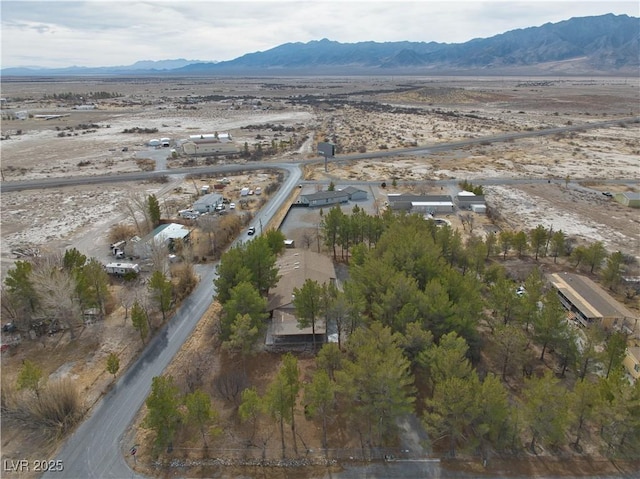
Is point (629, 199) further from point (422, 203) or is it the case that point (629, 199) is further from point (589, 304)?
point (589, 304)

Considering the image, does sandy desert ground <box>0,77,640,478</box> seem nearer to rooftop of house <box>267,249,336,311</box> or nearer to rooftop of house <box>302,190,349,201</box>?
rooftop of house <box>267,249,336,311</box>

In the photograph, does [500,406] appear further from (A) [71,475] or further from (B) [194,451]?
(A) [71,475]

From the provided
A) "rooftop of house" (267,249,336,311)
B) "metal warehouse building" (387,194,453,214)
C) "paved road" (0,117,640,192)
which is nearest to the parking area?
"metal warehouse building" (387,194,453,214)

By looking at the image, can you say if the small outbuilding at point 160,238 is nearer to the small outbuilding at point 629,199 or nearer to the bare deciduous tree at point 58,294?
the bare deciduous tree at point 58,294

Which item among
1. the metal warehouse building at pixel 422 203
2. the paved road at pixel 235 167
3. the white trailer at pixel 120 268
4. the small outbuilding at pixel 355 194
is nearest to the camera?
the white trailer at pixel 120 268

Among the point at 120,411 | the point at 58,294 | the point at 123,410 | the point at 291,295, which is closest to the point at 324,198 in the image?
the point at 291,295

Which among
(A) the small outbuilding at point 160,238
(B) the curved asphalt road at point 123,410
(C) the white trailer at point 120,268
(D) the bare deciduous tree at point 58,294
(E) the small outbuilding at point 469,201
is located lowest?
(B) the curved asphalt road at point 123,410

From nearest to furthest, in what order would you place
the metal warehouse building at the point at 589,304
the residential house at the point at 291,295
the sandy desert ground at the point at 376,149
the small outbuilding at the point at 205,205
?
the metal warehouse building at the point at 589,304 → the residential house at the point at 291,295 → the sandy desert ground at the point at 376,149 → the small outbuilding at the point at 205,205

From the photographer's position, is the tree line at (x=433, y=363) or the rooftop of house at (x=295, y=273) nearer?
the tree line at (x=433, y=363)

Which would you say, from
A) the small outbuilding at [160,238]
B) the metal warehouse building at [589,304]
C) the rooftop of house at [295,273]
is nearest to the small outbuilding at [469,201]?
the metal warehouse building at [589,304]
